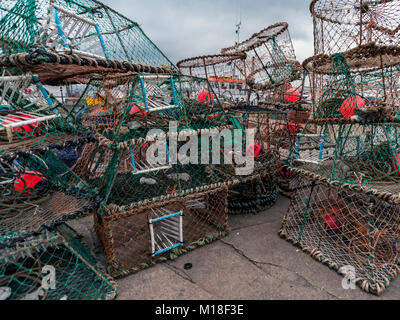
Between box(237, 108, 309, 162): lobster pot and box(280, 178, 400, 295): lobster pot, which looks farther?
box(237, 108, 309, 162): lobster pot

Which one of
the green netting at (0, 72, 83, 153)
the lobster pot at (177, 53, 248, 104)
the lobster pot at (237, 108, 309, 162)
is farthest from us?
the lobster pot at (177, 53, 248, 104)

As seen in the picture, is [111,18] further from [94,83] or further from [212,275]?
[212,275]

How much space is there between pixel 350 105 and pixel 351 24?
2.38m

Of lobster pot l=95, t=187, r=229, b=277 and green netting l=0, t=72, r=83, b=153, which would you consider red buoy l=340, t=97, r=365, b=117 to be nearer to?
lobster pot l=95, t=187, r=229, b=277

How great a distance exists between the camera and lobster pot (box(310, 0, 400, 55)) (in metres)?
4.05

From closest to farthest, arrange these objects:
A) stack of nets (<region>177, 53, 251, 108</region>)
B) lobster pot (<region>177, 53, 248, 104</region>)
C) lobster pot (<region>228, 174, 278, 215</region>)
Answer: lobster pot (<region>228, 174, 278, 215</region>) → stack of nets (<region>177, 53, 251, 108</region>) → lobster pot (<region>177, 53, 248, 104</region>)

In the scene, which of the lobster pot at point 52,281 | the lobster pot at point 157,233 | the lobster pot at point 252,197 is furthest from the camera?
the lobster pot at point 252,197

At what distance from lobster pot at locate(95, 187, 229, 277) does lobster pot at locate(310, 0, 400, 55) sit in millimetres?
3310

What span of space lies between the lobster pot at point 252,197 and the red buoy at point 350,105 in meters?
2.11

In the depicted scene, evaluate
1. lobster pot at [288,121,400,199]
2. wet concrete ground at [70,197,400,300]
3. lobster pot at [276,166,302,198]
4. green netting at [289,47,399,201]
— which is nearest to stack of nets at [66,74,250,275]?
wet concrete ground at [70,197,400,300]

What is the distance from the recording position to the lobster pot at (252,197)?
5.02m

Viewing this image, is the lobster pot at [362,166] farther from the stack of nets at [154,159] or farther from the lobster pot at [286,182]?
the lobster pot at [286,182]

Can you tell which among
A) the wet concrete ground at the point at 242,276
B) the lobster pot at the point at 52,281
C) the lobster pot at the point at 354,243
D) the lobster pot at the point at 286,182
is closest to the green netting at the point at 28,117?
the lobster pot at the point at 52,281

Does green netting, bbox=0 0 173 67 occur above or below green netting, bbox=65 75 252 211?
above
